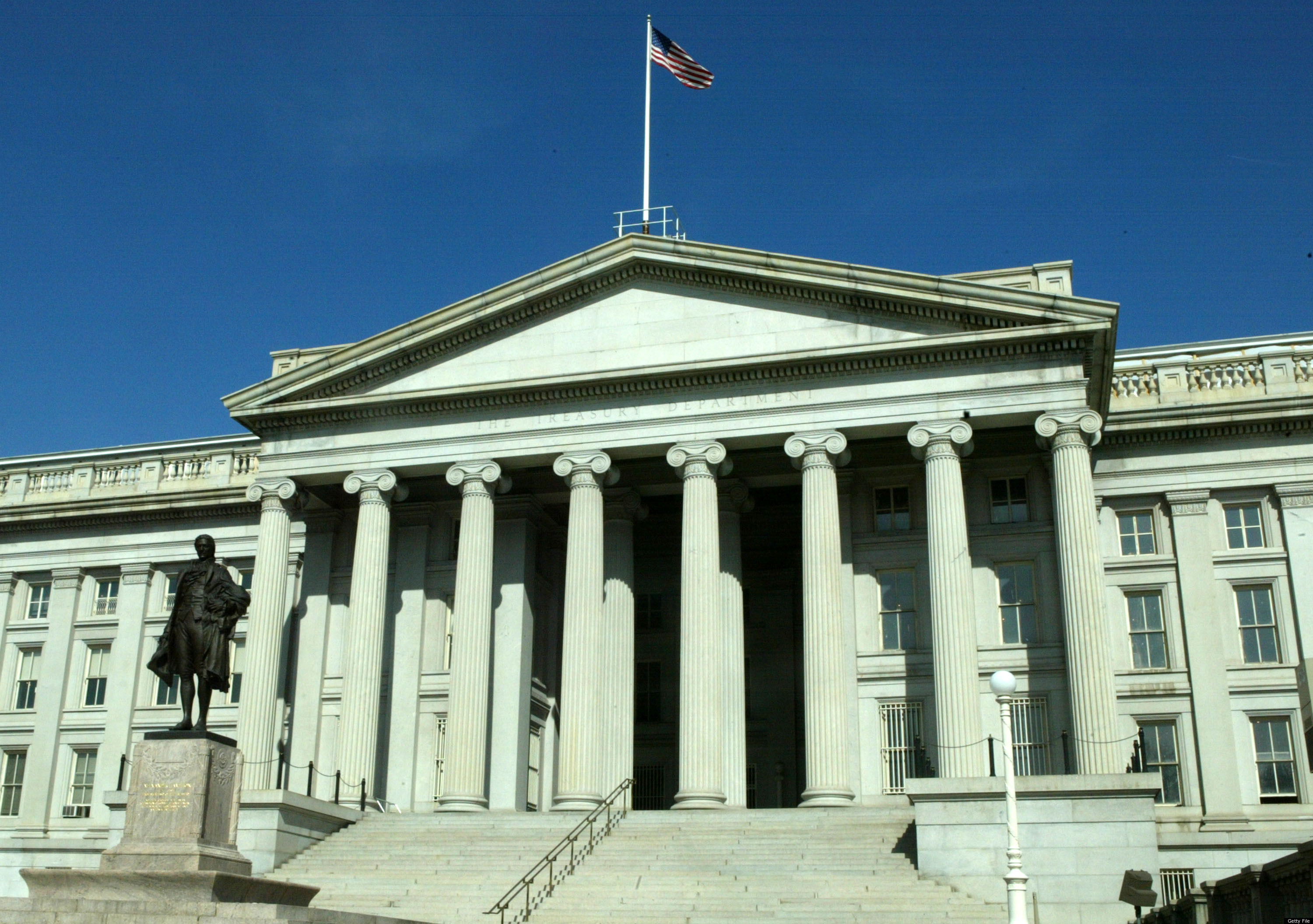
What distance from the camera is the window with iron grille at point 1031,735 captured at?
33.8 m

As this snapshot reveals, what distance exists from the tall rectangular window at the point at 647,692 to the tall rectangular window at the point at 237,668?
1211 cm

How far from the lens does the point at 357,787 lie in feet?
112

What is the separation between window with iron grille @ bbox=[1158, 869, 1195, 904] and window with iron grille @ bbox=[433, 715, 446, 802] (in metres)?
18.2

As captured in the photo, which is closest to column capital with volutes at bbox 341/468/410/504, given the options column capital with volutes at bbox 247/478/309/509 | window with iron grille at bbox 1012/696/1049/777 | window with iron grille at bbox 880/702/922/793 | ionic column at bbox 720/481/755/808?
column capital with volutes at bbox 247/478/309/509

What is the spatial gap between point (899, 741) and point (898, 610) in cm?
344

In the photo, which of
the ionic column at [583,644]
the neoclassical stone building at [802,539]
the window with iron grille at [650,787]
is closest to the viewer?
the neoclassical stone building at [802,539]

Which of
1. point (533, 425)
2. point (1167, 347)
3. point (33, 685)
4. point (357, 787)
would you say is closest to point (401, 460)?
point (533, 425)

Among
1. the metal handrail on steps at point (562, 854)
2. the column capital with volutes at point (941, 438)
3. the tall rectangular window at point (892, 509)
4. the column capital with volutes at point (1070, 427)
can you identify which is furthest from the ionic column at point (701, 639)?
the column capital with volutes at point (1070, 427)

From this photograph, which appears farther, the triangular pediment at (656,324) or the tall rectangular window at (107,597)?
the tall rectangular window at (107,597)

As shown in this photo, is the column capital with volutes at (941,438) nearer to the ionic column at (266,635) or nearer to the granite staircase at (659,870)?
the granite staircase at (659,870)

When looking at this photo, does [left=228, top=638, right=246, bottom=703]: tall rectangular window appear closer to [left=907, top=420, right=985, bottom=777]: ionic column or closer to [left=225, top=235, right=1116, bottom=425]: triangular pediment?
[left=225, top=235, right=1116, bottom=425]: triangular pediment

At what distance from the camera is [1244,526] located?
36094mm

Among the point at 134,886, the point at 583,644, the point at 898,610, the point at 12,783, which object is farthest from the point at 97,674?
the point at 134,886

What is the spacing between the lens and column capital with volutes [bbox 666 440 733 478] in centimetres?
3412
